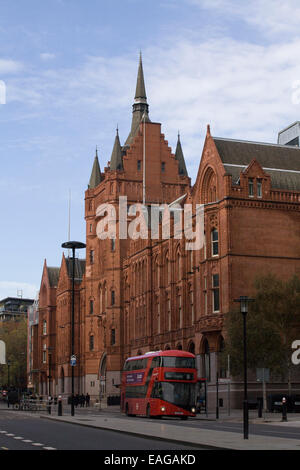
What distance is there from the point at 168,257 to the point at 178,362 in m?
34.9

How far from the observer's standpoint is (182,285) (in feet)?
251

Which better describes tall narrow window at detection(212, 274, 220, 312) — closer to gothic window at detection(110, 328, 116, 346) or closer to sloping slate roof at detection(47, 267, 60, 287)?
gothic window at detection(110, 328, 116, 346)

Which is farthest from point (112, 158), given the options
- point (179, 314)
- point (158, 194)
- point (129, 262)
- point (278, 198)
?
point (278, 198)

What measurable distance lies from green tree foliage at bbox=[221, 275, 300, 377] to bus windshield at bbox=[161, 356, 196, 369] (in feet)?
21.4

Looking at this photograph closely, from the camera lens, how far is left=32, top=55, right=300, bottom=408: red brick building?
65125 mm

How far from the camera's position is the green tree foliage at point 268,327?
2094 inches

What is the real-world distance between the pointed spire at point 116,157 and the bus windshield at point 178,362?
58.5 m

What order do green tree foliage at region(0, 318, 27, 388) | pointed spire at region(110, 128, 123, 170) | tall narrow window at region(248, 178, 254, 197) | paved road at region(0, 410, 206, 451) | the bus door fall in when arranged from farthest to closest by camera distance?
1. green tree foliage at region(0, 318, 27, 388)
2. pointed spire at region(110, 128, 123, 170)
3. tall narrow window at region(248, 178, 254, 197)
4. the bus door
5. paved road at region(0, 410, 206, 451)

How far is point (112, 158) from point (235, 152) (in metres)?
37.7

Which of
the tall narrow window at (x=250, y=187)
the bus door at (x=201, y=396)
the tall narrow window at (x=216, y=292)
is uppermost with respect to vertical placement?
the tall narrow window at (x=250, y=187)

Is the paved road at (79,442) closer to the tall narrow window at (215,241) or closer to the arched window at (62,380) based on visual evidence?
the tall narrow window at (215,241)

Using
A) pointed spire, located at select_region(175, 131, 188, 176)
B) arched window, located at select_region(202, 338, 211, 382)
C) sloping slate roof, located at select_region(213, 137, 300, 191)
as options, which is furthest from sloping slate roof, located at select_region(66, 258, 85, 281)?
arched window, located at select_region(202, 338, 211, 382)

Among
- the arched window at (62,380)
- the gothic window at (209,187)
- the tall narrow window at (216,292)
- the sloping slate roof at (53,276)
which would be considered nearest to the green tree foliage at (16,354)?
the sloping slate roof at (53,276)
